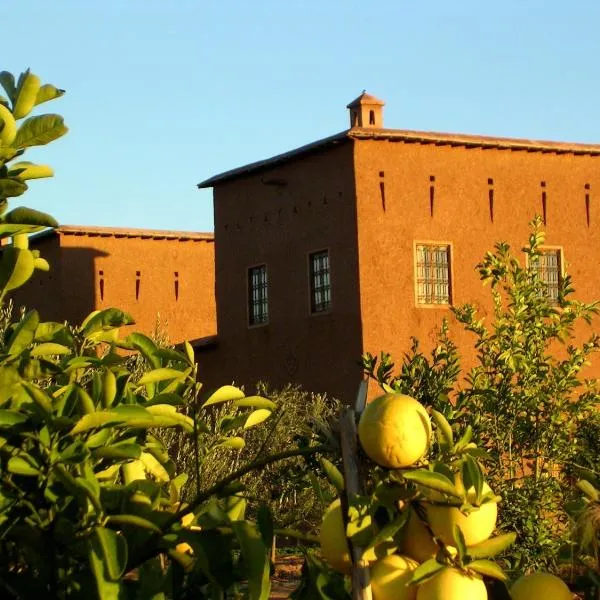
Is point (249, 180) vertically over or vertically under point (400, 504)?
over

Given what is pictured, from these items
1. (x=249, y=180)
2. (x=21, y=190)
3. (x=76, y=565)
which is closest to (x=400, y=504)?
(x=76, y=565)

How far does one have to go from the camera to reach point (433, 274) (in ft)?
57.4

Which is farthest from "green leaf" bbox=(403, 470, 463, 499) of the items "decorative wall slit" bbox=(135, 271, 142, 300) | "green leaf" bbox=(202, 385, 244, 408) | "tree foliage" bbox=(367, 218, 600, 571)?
"decorative wall slit" bbox=(135, 271, 142, 300)

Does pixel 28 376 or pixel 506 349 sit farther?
pixel 506 349

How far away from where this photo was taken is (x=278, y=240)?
18609 millimetres

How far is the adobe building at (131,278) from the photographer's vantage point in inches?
856

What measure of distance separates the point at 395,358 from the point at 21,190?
14.4 meters

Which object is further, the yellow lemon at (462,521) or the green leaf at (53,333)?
the green leaf at (53,333)

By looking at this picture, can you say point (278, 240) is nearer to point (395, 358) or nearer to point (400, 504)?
point (395, 358)

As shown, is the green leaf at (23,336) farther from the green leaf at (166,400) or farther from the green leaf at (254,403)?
the green leaf at (254,403)

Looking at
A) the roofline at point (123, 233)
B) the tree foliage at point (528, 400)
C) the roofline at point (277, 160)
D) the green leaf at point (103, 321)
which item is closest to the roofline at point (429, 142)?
the roofline at point (277, 160)

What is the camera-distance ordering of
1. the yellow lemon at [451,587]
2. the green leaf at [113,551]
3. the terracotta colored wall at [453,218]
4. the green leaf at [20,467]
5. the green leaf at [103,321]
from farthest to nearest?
1. the terracotta colored wall at [453,218]
2. the green leaf at [103,321]
3. the green leaf at [20,467]
4. the green leaf at [113,551]
5. the yellow lemon at [451,587]

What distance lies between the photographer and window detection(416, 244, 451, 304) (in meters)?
17.4

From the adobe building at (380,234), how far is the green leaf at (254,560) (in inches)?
569
